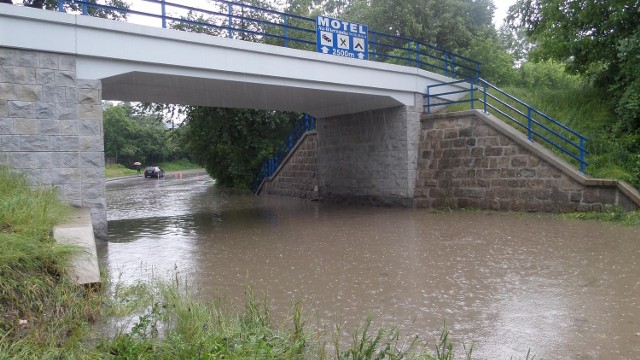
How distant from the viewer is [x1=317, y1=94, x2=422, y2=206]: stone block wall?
14.6m

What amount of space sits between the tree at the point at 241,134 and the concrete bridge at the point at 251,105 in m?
5.16

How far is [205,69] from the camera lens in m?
10.8

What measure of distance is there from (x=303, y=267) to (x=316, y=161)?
1205 centimetres

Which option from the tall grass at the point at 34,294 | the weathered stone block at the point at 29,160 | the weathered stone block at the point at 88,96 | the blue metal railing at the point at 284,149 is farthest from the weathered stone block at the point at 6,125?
the blue metal railing at the point at 284,149

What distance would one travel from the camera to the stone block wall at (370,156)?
14625 millimetres

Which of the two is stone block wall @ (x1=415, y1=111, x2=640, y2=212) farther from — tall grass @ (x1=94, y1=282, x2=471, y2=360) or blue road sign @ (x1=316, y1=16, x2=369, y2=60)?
tall grass @ (x1=94, y1=282, x2=471, y2=360)

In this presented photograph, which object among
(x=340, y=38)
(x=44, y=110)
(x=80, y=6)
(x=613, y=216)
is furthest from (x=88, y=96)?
(x=80, y=6)

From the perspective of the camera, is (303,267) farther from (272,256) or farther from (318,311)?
(318,311)

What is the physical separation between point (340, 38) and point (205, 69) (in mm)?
4291

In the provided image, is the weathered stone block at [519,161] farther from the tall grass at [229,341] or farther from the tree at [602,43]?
the tall grass at [229,341]

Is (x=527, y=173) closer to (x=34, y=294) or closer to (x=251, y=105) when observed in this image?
(x=251, y=105)

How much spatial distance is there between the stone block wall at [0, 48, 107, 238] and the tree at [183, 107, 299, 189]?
1412cm

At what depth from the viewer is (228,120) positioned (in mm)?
23438

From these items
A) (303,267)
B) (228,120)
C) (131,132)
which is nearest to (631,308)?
(303,267)
